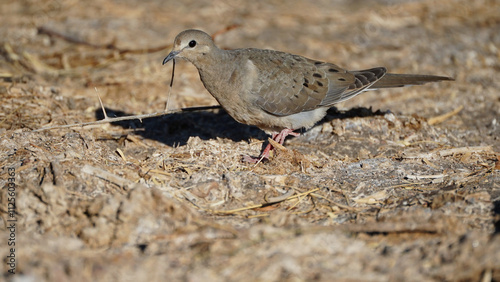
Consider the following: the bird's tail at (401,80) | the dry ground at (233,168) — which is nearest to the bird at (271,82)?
the bird's tail at (401,80)

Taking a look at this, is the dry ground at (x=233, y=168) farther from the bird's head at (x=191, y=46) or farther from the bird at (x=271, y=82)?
the bird's head at (x=191, y=46)

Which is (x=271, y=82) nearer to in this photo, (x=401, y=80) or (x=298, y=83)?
(x=298, y=83)

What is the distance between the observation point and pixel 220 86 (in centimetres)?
534

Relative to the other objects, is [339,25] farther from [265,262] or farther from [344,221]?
[265,262]

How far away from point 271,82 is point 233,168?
1162mm

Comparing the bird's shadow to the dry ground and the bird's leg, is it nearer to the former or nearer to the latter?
the dry ground

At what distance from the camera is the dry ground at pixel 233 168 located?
3197 millimetres

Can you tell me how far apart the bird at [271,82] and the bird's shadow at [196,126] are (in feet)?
1.58

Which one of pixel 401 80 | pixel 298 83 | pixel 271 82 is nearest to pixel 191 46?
pixel 271 82

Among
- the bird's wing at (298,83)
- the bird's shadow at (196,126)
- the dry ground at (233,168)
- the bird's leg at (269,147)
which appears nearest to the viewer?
the dry ground at (233,168)

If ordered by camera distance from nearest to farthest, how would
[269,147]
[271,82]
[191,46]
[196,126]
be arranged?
[269,147] < [191,46] < [271,82] < [196,126]

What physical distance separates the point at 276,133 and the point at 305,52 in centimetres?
336

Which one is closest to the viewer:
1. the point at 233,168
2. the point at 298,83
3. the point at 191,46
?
the point at 233,168

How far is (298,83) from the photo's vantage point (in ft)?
18.5
